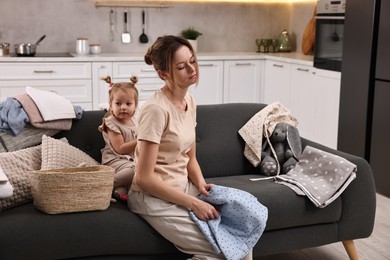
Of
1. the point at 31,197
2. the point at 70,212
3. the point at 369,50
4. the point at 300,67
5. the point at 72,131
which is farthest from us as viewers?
the point at 300,67

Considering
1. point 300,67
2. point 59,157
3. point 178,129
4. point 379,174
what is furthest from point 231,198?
point 300,67

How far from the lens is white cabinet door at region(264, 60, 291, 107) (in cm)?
586

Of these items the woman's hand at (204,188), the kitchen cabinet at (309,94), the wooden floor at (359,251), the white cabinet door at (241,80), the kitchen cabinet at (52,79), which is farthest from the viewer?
the white cabinet door at (241,80)

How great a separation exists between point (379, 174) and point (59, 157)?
2.52m

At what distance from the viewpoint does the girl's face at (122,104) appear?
9.82ft

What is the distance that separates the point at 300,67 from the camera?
560 cm

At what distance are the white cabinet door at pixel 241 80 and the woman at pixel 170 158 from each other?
344 cm

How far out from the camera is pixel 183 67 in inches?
102

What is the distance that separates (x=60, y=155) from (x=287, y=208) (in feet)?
3.54

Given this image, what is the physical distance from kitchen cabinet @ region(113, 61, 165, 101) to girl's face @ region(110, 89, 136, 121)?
8.78 ft

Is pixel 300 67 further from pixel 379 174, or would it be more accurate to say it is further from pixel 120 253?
pixel 120 253

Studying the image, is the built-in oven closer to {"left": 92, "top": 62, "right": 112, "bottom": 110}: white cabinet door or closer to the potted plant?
the potted plant

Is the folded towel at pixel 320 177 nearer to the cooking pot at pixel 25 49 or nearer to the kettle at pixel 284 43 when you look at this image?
the cooking pot at pixel 25 49

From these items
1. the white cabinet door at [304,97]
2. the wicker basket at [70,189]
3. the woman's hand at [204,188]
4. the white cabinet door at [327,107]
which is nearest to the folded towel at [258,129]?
the woman's hand at [204,188]
